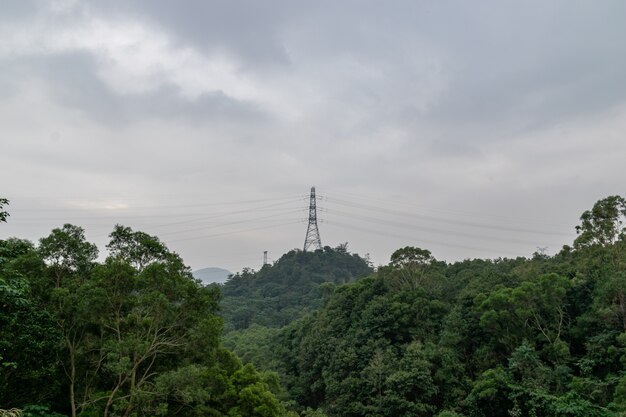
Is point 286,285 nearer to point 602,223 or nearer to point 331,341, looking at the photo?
point 331,341

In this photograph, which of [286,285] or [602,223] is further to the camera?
[286,285]

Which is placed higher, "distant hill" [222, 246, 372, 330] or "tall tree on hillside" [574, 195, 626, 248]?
"tall tree on hillside" [574, 195, 626, 248]

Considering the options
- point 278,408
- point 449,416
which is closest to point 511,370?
point 449,416

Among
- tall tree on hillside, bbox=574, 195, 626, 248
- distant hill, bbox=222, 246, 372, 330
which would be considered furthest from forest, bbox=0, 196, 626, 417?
distant hill, bbox=222, 246, 372, 330

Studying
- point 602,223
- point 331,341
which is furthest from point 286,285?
point 602,223

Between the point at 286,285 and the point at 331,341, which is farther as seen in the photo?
the point at 286,285

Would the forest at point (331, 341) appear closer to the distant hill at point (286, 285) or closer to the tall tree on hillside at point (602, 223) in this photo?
the tall tree on hillside at point (602, 223)

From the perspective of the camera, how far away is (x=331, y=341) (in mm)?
35906

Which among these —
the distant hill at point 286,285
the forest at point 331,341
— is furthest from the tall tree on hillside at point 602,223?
the distant hill at point 286,285

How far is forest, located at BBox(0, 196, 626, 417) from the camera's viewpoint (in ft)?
46.1

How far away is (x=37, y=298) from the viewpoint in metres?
14.0

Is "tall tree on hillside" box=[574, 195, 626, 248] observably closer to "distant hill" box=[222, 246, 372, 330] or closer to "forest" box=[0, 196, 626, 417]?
"forest" box=[0, 196, 626, 417]

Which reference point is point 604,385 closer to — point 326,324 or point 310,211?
point 326,324

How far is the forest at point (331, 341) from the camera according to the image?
46.1 ft
